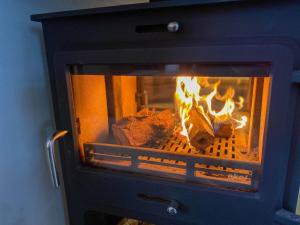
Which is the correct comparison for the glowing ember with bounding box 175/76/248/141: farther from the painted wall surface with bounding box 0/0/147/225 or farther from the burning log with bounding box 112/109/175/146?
the painted wall surface with bounding box 0/0/147/225

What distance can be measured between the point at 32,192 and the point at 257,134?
0.72m

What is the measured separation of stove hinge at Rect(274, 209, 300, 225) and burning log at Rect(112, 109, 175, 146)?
0.40 m

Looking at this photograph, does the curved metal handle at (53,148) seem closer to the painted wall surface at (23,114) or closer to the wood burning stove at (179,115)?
the wood burning stove at (179,115)

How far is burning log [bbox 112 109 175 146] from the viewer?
770 mm

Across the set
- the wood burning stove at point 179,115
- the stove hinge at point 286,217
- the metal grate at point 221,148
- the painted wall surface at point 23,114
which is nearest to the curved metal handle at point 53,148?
the wood burning stove at point 179,115

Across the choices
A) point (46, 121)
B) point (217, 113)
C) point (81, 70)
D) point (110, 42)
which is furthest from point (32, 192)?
point (217, 113)

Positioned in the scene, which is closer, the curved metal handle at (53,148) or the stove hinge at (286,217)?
the stove hinge at (286,217)

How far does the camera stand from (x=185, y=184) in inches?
24.8

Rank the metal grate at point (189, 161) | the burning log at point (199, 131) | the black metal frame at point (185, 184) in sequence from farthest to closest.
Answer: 1. the burning log at point (199, 131)
2. the metal grate at point (189, 161)
3. the black metal frame at point (185, 184)

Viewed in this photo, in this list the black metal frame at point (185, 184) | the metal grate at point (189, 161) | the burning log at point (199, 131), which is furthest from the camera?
the burning log at point (199, 131)

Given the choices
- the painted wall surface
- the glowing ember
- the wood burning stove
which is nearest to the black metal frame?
the wood burning stove

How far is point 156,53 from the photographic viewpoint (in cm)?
55

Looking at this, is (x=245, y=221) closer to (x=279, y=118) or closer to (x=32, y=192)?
(x=279, y=118)

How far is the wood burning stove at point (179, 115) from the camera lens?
19.7 inches
